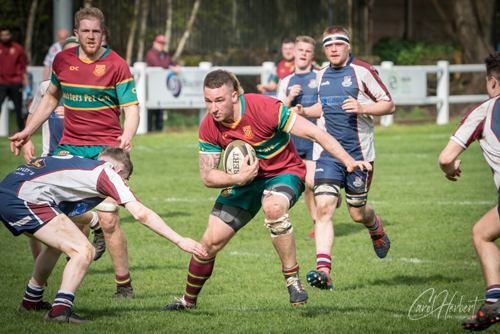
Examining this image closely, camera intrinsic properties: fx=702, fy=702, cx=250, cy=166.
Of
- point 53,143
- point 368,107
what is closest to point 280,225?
point 368,107

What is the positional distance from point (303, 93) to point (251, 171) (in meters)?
4.53

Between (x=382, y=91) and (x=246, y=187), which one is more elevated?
(x=382, y=91)

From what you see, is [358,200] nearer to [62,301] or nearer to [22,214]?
[62,301]

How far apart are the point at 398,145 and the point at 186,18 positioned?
41.6ft

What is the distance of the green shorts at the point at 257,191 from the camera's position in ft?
19.5

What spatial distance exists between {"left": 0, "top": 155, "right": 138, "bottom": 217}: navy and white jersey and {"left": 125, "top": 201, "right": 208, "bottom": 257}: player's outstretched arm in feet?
0.44

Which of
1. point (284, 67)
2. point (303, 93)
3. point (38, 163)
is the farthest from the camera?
point (284, 67)

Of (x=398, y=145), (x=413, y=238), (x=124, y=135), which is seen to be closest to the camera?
(x=124, y=135)

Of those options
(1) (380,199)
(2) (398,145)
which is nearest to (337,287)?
(1) (380,199)

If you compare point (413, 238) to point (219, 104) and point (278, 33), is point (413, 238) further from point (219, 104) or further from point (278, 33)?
point (278, 33)

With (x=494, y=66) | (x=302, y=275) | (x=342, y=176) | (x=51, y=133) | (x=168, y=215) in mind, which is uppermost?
(x=494, y=66)

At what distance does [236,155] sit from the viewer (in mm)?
5789

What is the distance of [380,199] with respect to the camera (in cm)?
1170

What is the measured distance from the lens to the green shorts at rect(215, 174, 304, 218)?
5.96m
